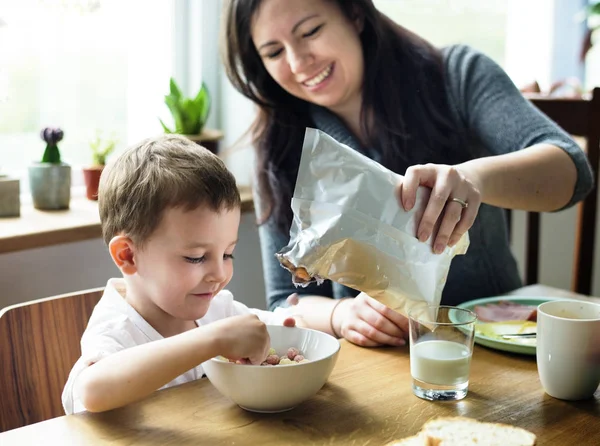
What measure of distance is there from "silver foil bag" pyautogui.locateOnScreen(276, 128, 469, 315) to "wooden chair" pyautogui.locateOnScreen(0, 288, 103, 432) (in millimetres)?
483

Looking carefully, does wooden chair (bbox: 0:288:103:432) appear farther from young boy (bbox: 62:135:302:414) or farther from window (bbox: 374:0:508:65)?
window (bbox: 374:0:508:65)

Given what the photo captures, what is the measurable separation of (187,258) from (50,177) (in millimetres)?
974

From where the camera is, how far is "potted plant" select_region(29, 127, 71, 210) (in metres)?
1.87

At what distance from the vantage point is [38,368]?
1.22 meters

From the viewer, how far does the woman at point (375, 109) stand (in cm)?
151

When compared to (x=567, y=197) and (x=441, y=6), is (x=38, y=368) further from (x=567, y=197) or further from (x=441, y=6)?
(x=441, y=6)

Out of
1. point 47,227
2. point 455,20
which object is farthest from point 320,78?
point 455,20

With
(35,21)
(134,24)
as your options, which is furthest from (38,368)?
(134,24)

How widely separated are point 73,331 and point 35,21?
1.07 metres

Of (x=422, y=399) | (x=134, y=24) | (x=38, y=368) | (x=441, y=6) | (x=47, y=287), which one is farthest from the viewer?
(x=441, y=6)

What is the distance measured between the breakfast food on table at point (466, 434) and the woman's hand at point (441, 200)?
8.9 inches

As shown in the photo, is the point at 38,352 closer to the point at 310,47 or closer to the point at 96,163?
the point at 310,47

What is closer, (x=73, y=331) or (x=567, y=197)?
(x=73, y=331)

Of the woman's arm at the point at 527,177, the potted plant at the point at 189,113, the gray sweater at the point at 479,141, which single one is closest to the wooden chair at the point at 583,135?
the gray sweater at the point at 479,141
